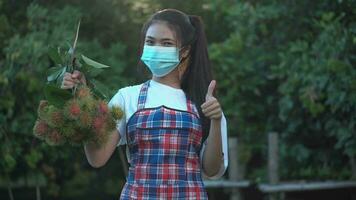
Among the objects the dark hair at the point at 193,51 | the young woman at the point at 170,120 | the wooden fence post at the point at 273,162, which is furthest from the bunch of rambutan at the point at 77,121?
the wooden fence post at the point at 273,162

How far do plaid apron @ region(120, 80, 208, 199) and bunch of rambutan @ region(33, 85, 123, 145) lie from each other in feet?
0.51

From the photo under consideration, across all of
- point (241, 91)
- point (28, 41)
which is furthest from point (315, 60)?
point (28, 41)

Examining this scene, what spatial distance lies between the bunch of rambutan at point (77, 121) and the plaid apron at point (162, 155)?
157 millimetres

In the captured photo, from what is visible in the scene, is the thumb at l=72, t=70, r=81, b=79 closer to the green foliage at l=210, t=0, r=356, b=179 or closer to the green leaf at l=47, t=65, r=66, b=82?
the green leaf at l=47, t=65, r=66, b=82

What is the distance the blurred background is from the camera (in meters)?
6.17

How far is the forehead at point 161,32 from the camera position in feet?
10.5

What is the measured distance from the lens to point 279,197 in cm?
A: 690

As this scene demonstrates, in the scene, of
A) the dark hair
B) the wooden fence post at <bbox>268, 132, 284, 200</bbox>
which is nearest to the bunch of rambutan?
the dark hair

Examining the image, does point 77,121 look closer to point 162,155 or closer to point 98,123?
point 98,123

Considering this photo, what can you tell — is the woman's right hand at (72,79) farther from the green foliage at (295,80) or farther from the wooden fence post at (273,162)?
the wooden fence post at (273,162)

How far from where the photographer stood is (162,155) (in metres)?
3.05

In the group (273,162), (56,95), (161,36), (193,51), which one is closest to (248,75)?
(273,162)

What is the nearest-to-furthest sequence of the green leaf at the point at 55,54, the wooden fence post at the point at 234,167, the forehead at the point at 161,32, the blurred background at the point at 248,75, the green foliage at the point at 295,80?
the green leaf at the point at 55,54 < the forehead at the point at 161,32 < the green foliage at the point at 295,80 < the blurred background at the point at 248,75 < the wooden fence post at the point at 234,167

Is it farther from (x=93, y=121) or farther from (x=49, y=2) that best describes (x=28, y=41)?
(x=93, y=121)
